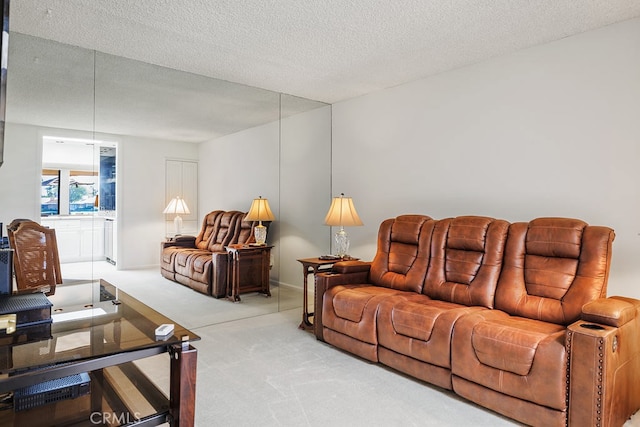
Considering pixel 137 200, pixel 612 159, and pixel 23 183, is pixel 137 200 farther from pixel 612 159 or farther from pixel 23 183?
pixel 612 159

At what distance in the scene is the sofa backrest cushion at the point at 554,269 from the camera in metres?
2.47

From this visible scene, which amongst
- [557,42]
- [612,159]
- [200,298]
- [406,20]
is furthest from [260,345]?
[557,42]

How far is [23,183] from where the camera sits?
3.11 m

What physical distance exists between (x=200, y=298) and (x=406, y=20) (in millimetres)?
3260

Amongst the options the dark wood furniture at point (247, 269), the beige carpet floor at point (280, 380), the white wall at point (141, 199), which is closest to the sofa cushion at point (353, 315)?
the beige carpet floor at point (280, 380)

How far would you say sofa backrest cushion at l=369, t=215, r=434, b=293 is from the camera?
134 inches

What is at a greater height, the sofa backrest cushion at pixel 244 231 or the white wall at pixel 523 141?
the white wall at pixel 523 141

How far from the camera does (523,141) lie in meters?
3.32

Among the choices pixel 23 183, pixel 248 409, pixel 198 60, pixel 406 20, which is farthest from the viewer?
pixel 198 60

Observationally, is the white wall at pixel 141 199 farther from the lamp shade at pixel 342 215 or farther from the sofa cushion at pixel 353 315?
the sofa cushion at pixel 353 315

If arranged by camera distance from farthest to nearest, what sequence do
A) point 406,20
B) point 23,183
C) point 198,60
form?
point 198,60 < point 23,183 < point 406,20

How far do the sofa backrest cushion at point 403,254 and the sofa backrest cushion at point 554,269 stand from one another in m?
0.69

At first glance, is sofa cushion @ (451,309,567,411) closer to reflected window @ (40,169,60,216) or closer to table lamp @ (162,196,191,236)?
table lamp @ (162,196,191,236)

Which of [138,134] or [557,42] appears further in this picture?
[138,134]
